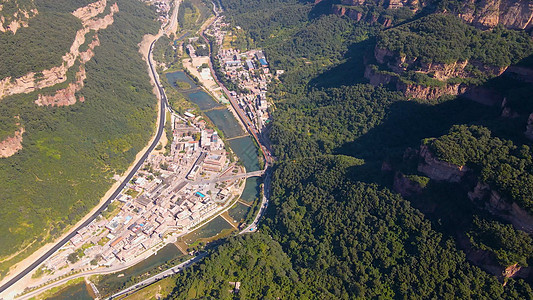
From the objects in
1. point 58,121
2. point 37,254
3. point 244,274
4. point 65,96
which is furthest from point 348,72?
point 37,254

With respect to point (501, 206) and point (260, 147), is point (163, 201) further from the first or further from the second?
point (501, 206)

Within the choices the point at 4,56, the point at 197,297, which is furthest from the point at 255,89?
the point at 197,297

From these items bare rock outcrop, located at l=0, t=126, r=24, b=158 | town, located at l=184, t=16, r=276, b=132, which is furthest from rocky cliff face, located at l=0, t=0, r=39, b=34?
town, located at l=184, t=16, r=276, b=132

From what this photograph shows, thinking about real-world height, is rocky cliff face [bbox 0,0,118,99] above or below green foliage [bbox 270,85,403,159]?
above

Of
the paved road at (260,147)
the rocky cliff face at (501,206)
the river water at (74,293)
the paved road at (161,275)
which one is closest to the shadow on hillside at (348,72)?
the paved road at (260,147)

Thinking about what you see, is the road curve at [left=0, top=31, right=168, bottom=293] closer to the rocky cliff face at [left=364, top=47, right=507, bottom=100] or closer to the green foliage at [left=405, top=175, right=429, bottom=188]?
the rocky cliff face at [left=364, top=47, right=507, bottom=100]

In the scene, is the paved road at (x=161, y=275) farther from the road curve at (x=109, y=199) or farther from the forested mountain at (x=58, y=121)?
the forested mountain at (x=58, y=121)
